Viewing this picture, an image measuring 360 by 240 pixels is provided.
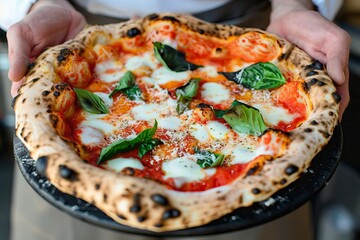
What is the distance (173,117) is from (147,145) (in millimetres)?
162

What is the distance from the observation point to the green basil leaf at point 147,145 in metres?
1.29

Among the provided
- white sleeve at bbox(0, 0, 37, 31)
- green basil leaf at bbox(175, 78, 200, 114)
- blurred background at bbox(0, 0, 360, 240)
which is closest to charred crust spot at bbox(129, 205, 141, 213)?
green basil leaf at bbox(175, 78, 200, 114)

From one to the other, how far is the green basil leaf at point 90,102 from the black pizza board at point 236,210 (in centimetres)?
23

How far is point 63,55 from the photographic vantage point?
60.5 inches

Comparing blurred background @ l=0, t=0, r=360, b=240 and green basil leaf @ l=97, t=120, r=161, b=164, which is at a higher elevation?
green basil leaf @ l=97, t=120, r=161, b=164

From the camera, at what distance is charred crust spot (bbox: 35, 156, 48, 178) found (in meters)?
1.18

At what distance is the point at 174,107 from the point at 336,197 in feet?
4.98

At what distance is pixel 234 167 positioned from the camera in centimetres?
126

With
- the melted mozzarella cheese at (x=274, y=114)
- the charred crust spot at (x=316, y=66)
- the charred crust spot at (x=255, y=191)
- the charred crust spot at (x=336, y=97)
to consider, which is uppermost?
the charred crust spot at (x=336, y=97)

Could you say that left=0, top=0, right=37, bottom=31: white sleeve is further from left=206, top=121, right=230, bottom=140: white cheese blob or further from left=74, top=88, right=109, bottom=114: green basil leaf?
left=206, top=121, right=230, bottom=140: white cheese blob

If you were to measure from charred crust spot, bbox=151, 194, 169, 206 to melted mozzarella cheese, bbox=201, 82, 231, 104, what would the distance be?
473 millimetres

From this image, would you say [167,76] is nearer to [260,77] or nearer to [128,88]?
[128,88]

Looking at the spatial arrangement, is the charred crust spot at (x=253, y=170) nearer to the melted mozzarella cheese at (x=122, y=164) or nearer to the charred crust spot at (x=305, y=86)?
the melted mozzarella cheese at (x=122, y=164)

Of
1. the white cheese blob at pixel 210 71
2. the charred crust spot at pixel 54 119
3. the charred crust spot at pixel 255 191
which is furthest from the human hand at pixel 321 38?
the charred crust spot at pixel 54 119
